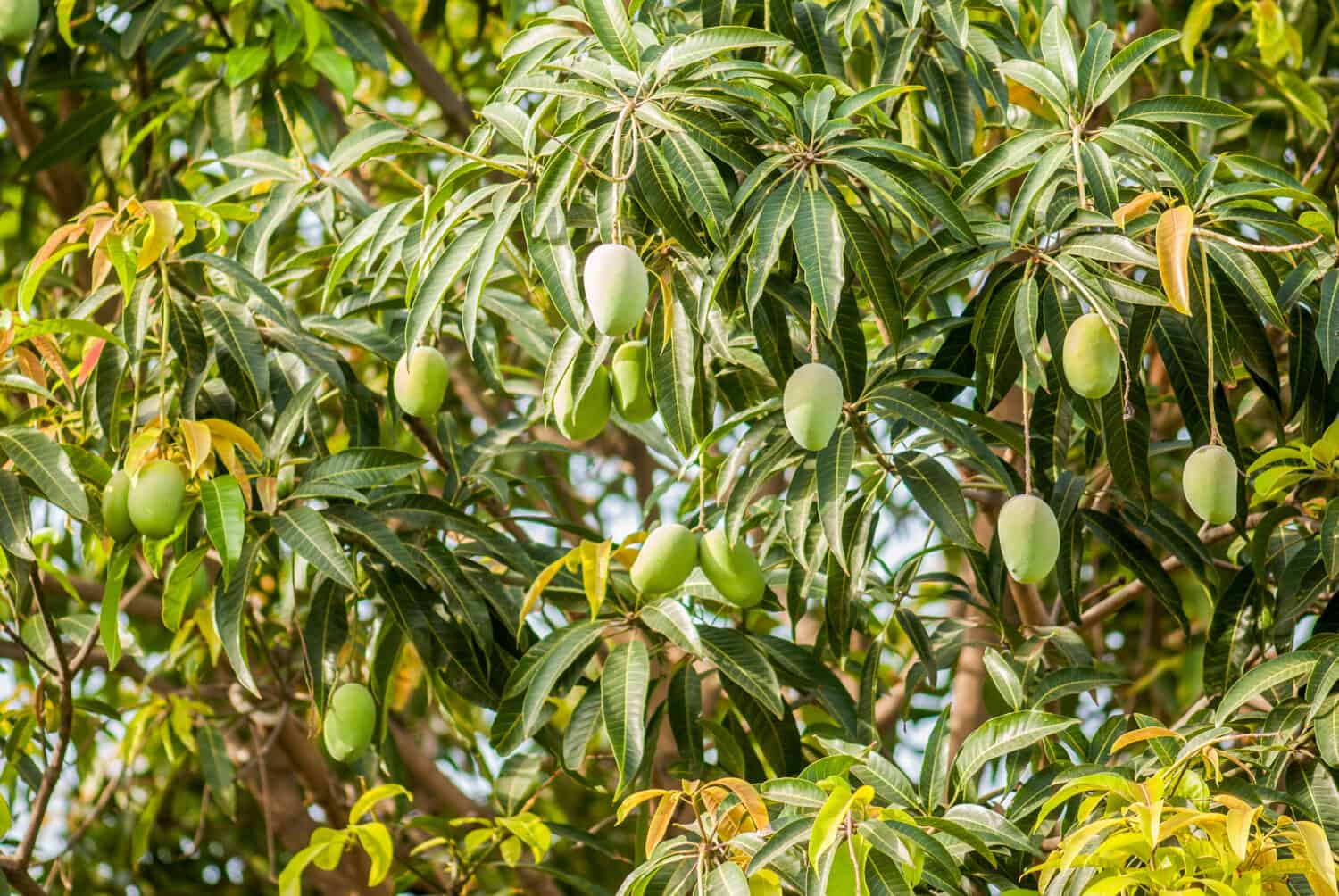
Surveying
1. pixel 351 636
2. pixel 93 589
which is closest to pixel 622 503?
pixel 93 589

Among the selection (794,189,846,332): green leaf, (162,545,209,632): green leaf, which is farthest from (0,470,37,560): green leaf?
(794,189,846,332): green leaf

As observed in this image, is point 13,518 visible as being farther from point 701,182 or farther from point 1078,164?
point 1078,164

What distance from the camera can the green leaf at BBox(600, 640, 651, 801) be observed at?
1.58 metres

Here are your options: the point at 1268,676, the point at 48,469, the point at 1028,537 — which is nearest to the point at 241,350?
the point at 48,469

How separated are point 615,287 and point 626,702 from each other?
52 centimetres

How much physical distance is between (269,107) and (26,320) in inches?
38.5

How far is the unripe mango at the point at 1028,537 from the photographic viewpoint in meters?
1.45

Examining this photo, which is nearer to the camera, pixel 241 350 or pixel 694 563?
pixel 694 563

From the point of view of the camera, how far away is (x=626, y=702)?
1643 mm

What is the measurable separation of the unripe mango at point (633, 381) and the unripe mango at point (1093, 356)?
0.42m

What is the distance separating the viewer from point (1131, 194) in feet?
5.23

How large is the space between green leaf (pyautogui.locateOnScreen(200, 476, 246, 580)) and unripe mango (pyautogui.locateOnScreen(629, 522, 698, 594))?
39 centimetres

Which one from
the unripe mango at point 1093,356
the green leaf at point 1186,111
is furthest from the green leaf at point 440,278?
the green leaf at point 1186,111

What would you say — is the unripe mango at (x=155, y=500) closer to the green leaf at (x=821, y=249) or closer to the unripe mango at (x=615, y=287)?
the unripe mango at (x=615, y=287)
